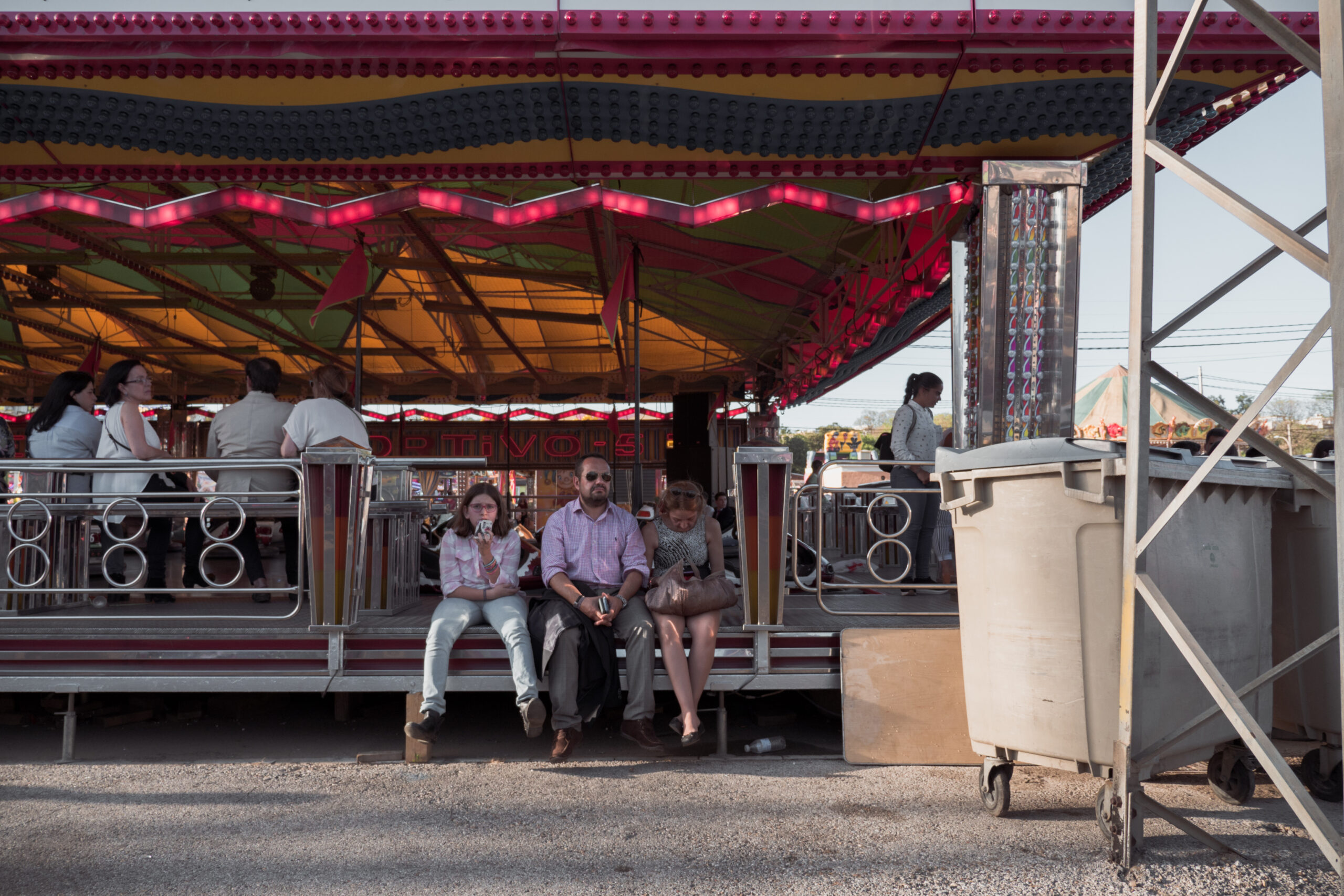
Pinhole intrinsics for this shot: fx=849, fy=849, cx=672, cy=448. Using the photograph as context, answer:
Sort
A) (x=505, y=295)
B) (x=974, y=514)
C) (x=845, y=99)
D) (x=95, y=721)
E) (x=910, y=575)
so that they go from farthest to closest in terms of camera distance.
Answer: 1. (x=505, y=295)
2. (x=910, y=575)
3. (x=845, y=99)
4. (x=95, y=721)
5. (x=974, y=514)

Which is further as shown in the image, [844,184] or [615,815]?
[844,184]

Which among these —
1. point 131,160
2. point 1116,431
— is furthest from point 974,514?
point 1116,431

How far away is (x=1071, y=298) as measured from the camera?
17.1 ft

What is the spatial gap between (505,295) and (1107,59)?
863cm

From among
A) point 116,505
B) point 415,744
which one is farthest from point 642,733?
point 116,505

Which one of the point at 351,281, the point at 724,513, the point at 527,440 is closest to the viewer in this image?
the point at 351,281

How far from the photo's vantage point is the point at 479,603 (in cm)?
429

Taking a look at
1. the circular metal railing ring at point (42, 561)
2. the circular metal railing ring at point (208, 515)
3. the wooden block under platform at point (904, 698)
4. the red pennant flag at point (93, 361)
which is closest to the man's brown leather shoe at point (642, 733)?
the wooden block under platform at point (904, 698)

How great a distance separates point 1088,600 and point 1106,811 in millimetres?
726

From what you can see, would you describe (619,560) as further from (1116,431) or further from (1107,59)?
(1116,431)

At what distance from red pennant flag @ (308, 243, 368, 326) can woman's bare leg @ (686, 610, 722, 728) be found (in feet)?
16.7

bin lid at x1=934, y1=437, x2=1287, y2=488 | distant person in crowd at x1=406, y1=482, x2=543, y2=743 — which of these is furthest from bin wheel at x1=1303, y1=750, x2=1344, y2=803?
distant person in crowd at x1=406, y1=482, x2=543, y2=743

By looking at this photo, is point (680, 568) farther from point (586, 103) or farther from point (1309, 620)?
point (586, 103)

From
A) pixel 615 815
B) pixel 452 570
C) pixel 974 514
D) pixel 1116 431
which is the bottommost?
pixel 615 815
